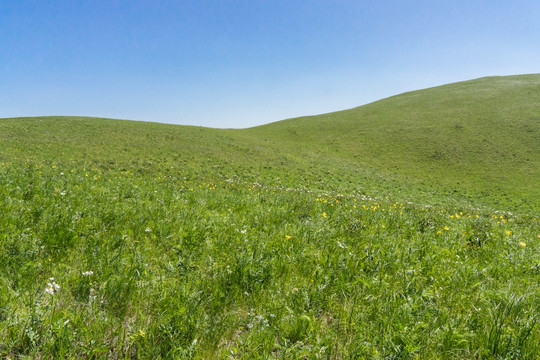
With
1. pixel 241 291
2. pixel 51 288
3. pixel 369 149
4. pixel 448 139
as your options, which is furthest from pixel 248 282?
pixel 448 139

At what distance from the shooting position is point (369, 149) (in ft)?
165

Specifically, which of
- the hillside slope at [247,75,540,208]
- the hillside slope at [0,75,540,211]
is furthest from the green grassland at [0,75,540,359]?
the hillside slope at [247,75,540,208]

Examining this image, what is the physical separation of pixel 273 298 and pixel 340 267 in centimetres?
132

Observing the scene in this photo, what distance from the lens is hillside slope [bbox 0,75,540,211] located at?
27422 millimetres

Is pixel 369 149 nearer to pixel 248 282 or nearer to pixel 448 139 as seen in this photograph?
pixel 448 139

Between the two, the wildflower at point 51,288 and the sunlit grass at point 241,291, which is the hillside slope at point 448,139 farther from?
the wildflower at point 51,288

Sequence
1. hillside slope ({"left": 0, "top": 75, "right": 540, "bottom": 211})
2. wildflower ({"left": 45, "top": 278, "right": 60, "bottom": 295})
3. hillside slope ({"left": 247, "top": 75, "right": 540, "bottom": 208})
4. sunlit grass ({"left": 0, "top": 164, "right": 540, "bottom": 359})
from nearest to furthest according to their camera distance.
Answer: sunlit grass ({"left": 0, "top": 164, "right": 540, "bottom": 359})
wildflower ({"left": 45, "top": 278, "right": 60, "bottom": 295})
hillside slope ({"left": 0, "top": 75, "right": 540, "bottom": 211})
hillside slope ({"left": 247, "top": 75, "right": 540, "bottom": 208})

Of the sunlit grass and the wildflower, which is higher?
the wildflower

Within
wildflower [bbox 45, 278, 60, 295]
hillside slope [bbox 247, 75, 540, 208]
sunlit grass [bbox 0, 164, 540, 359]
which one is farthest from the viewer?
hillside slope [bbox 247, 75, 540, 208]

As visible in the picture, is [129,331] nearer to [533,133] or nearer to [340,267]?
[340,267]

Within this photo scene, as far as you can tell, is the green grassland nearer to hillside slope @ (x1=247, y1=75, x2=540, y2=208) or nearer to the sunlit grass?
the sunlit grass

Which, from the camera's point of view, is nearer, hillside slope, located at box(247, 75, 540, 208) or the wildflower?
the wildflower

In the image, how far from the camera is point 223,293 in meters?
3.41

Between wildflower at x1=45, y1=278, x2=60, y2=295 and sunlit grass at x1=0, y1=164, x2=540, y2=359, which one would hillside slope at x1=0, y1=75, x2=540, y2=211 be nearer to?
sunlit grass at x1=0, y1=164, x2=540, y2=359
